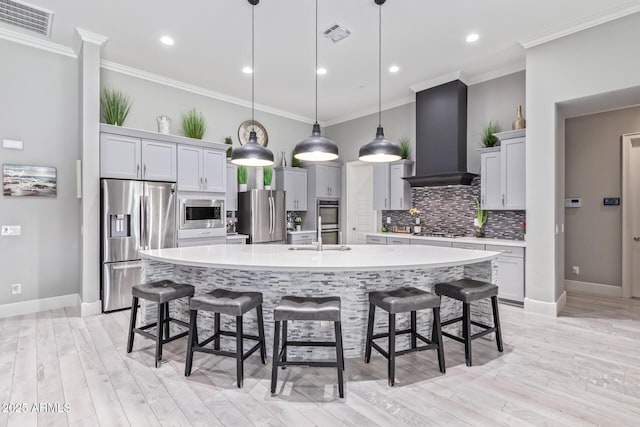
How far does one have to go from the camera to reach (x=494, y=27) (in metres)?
3.69

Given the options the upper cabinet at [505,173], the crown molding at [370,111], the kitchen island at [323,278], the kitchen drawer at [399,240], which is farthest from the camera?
the crown molding at [370,111]

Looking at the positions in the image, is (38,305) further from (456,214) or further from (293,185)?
(456,214)

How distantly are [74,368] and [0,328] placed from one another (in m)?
1.67

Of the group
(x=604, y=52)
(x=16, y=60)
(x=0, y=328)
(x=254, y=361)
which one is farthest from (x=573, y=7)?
(x=0, y=328)

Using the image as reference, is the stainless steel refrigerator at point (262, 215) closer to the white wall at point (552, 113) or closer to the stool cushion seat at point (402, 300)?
the stool cushion seat at point (402, 300)

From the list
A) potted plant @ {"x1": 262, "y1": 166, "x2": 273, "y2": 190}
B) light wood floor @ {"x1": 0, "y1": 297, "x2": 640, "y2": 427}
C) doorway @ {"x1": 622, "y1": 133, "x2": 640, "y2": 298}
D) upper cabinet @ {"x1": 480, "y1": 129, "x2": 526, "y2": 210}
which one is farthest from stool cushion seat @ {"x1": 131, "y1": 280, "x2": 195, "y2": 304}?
doorway @ {"x1": 622, "y1": 133, "x2": 640, "y2": 298}

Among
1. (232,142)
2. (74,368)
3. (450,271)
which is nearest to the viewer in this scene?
(74,368)

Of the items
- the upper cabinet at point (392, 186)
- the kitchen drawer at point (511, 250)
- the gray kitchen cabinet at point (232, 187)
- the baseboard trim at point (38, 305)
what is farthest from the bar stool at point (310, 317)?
the upper cabinet at point (392, 186)

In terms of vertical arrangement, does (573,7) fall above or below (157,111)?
above

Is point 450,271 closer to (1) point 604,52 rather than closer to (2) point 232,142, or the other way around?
(1) point 604,52

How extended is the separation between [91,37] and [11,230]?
247 centimetres

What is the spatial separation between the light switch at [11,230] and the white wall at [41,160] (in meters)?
0.04

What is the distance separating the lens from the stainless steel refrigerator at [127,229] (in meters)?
3.97

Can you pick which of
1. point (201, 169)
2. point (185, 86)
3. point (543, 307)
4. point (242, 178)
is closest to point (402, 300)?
point (543, 307)
